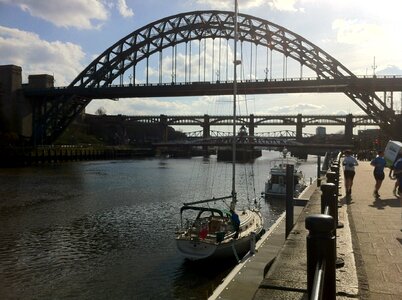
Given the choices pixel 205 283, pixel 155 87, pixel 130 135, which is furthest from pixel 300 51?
pixel 130 135

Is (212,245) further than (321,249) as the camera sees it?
Yes

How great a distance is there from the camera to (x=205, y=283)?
16203mm

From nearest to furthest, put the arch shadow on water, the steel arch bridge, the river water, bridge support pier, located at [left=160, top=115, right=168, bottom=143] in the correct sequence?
the arch shadow on water → the river water → the steel arch bridge → bridge support pier, located at [left=160, top=115, right=168, bottom=143]

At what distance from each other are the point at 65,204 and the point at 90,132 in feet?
392

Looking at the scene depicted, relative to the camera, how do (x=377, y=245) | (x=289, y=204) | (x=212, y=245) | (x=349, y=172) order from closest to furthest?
(x=377, y=245) → (x=289, y=204) → (x=349, y=172) → (x=212, y=245)

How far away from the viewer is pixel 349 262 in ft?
22.8

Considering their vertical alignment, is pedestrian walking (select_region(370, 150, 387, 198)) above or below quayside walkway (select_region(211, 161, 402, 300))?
above

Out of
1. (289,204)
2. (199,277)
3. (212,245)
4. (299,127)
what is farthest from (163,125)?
(289,204)

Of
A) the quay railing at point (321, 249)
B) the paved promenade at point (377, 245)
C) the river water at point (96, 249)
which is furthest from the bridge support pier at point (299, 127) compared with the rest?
the quay railing at point (321, 249)

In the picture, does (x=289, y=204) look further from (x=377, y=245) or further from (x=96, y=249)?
(x=96, y=249)

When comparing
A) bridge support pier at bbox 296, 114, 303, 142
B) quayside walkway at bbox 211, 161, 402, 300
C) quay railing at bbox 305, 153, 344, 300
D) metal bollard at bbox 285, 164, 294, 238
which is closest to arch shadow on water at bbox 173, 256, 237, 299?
quayside walkway at bbox 211, 161, 402, 300

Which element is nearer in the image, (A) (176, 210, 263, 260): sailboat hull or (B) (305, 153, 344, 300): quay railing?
(B) (305, 153, 344, 300): quay railing

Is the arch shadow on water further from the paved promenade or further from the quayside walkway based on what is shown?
the paved promenade

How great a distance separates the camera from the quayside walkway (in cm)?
582
